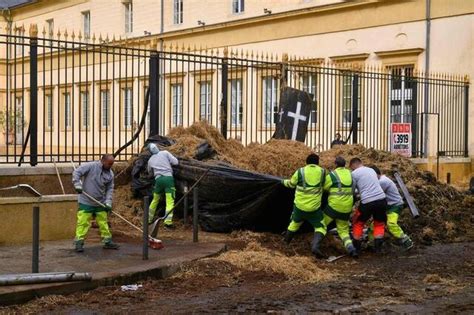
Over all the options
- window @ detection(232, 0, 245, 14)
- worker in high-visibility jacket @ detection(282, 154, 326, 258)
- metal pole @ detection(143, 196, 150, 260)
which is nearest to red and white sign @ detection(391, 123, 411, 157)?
worker in high-visibility jacket @ detection(282, 154, 326, 258)

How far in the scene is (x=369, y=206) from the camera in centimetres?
1186

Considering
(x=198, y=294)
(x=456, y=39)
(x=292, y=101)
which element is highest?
(x=456, y=39)

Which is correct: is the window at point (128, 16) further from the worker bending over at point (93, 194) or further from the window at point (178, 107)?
the worker bending over at point (93, 194)

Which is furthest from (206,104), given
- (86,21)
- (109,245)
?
(86,21)

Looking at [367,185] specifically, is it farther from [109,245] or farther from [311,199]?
[109,245]

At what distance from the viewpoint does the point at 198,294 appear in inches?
343

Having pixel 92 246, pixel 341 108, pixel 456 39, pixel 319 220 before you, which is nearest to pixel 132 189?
pixel 92 246

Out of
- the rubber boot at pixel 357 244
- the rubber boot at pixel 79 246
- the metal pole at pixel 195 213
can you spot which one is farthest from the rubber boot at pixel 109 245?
the rubber boot at pixel 357 244

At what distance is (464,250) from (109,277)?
6.55 meters

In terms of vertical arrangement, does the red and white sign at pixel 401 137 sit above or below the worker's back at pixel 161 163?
above

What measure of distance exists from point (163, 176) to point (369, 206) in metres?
3.84

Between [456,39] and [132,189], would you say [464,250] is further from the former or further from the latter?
[456,39]

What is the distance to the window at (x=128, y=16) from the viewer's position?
126ft

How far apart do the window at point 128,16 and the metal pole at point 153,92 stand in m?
23.7
